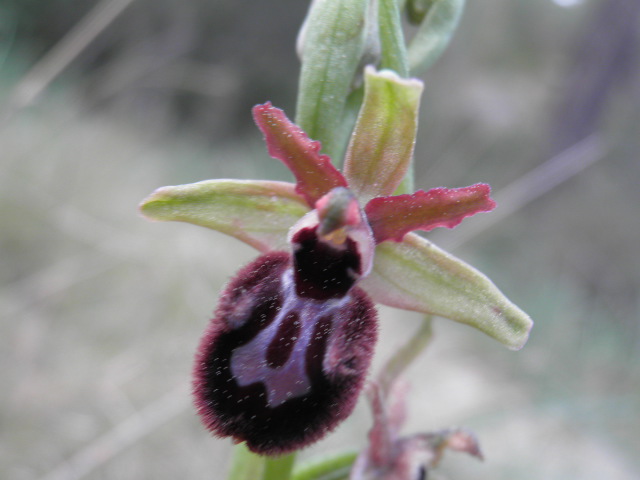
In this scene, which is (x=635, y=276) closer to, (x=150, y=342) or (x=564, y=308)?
(x=564, y=308)

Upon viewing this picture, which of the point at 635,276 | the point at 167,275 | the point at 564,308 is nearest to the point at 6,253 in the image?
the point at 167,275

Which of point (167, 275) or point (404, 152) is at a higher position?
point (167, 275)

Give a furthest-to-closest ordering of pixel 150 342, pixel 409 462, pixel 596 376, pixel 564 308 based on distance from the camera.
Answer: pixel 564 308, pixel 596 376, pixel 150 342, pixel 409 462

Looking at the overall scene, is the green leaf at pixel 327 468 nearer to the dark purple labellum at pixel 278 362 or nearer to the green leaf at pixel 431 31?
the dark purple labellum at pixel 278 362

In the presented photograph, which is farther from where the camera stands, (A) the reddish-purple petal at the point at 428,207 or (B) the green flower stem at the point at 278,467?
(B) the green flower stem at the point at 278,467

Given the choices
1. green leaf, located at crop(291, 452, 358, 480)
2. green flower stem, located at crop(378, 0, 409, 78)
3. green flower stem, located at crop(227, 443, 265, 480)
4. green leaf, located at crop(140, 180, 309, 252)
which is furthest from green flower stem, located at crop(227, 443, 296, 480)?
green flower stem, located at crop(378, 0, 409, 78)

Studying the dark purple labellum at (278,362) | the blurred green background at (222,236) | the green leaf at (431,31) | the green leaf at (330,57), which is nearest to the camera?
the dark purple labellum at (278,362)

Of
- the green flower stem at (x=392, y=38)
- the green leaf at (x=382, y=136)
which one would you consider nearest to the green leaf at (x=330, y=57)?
the green flower stem at (x=392, y=38)
